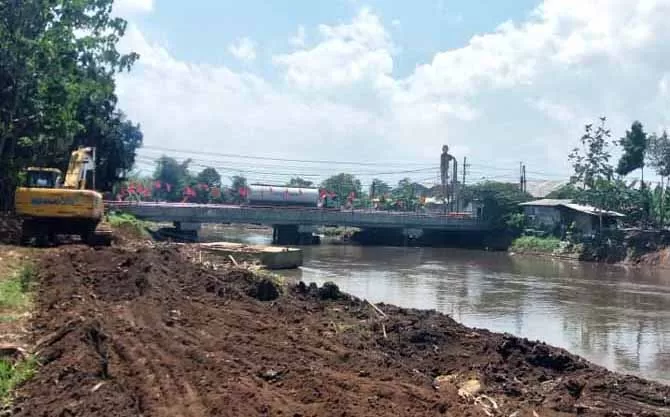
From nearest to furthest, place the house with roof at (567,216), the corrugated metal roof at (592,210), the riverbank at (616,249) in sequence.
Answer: the riverbank at (616,249) < the corrugated metal roof at (592,210) < the house with roof at (567,216)

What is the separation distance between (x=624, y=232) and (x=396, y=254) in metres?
18.0

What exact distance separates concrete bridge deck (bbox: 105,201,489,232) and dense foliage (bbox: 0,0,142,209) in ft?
62.5

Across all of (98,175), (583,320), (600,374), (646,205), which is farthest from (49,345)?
(646,205)

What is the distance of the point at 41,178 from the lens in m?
26.0

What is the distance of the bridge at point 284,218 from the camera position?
56.7 meters

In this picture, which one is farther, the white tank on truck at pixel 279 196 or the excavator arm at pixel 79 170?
the white tank on truck at pixel 279 196

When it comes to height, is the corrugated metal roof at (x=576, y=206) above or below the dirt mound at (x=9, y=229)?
above

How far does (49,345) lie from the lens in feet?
31.0

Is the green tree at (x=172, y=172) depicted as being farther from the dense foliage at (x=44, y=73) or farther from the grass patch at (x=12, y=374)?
the grass patch at (x=12, y=374)

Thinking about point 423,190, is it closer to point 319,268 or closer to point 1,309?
point 319,268

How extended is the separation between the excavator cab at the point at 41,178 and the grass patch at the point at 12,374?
18.3 meters

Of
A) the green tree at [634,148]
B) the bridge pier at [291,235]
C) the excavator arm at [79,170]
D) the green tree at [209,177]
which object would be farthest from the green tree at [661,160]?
the green tree at [209,177]

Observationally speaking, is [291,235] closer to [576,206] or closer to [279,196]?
[279,196]

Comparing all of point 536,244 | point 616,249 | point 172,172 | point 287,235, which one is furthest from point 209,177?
point 616,249
